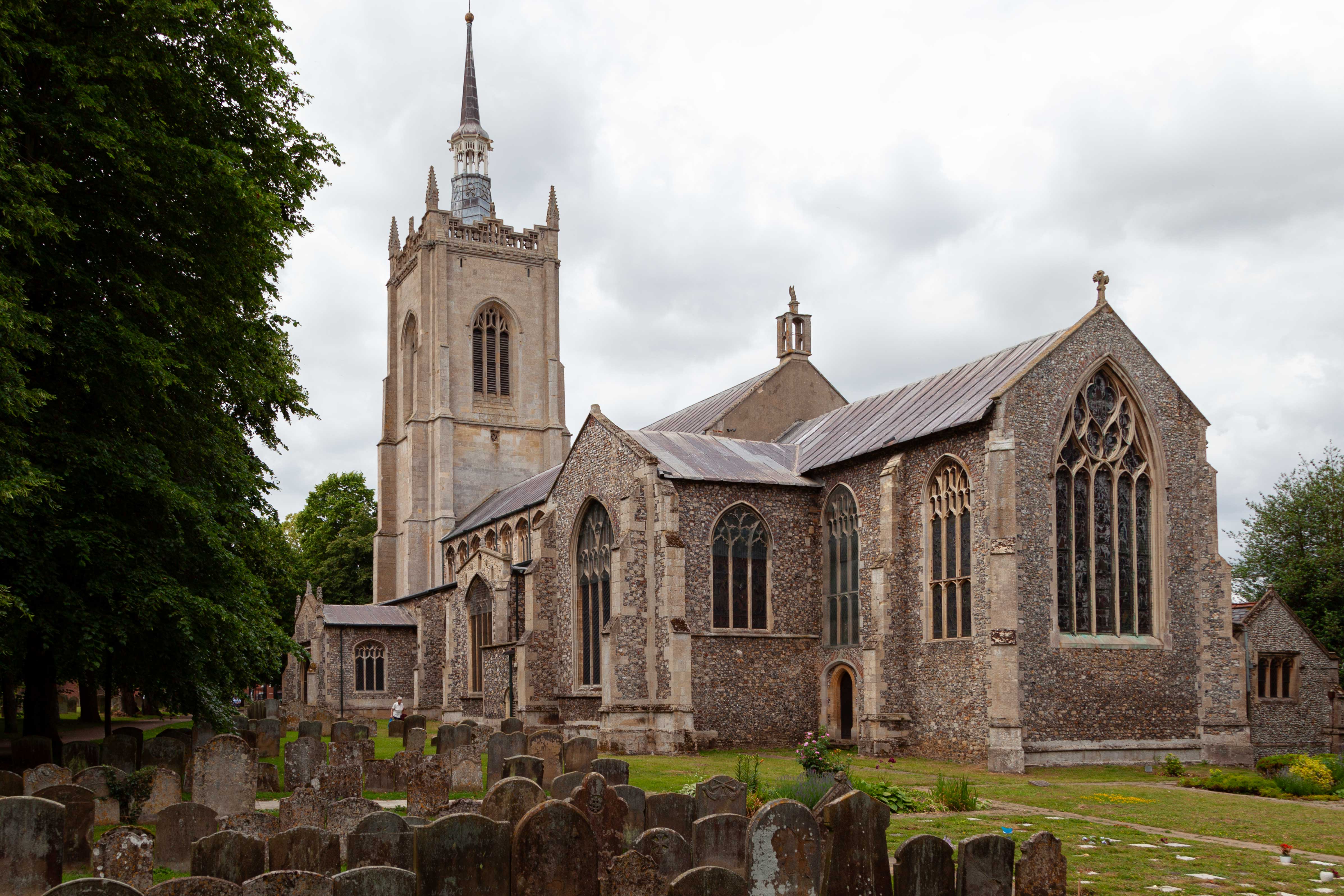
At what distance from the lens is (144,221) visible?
17516 millimetres

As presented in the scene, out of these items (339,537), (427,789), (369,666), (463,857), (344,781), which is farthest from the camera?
(339,537)

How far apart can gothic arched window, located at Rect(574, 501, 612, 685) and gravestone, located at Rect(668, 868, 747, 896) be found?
69.2 ft

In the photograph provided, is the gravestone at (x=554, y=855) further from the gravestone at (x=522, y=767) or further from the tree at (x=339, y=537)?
the tree at (x=339, y=537)

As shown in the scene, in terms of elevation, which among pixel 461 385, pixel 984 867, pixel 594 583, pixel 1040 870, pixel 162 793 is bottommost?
pixel 162 793

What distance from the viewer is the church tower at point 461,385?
178ft

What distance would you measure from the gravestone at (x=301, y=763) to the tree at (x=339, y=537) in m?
43.3

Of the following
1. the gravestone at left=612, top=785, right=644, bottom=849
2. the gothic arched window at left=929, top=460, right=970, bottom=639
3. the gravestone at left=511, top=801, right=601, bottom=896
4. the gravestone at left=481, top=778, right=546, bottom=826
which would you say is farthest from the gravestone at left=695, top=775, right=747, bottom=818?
the gothic arched window at left=929, top=460, right=970, bottom=639

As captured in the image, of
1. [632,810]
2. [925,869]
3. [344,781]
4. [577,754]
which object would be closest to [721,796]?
[632,810]

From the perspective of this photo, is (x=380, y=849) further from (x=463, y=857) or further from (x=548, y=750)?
(x=548, y=750)

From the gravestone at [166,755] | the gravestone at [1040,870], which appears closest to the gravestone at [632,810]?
the gravestone at [1040,870]

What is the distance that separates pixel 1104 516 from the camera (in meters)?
24.7

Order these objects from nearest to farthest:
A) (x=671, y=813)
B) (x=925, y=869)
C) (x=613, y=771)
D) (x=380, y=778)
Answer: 1. (x=925, y=869)
2. (x=671, y=813)
3. (x=613, y=771)
4. (x=380, y=778)

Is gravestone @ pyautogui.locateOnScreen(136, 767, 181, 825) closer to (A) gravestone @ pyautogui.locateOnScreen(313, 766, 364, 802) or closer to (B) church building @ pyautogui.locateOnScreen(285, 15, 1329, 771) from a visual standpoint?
(A) gravestone @ pyautogui.locateOnScreen(313, 766, 364, 802)

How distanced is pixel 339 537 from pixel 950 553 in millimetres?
47113
